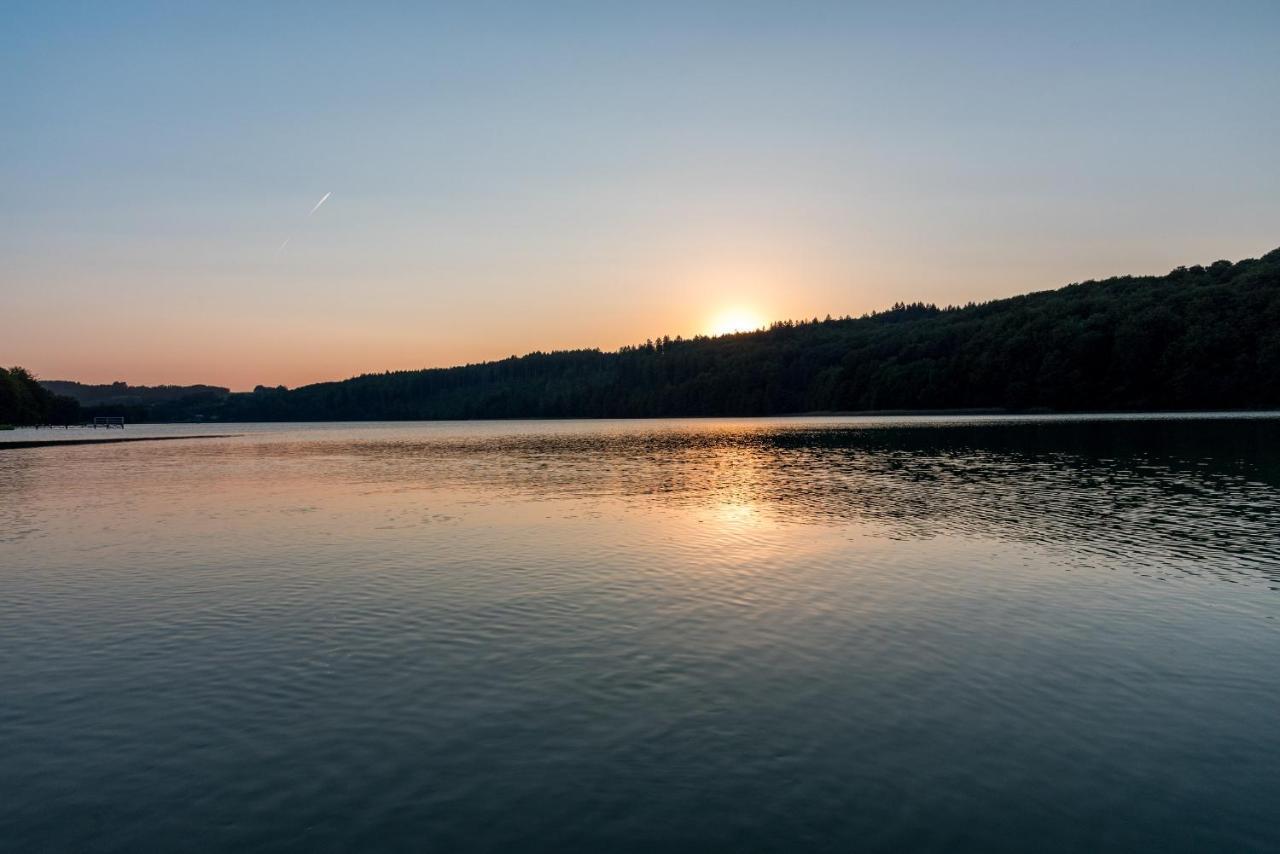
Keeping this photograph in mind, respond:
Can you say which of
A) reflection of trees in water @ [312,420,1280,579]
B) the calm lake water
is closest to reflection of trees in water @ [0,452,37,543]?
the calm lake water

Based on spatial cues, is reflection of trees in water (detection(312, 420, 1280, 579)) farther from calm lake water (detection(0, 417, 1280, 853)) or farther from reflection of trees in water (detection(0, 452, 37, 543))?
reflection of trees in water (detection(0, 452, 37, 543))

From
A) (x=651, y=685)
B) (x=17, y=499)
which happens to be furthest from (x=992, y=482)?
(x=17, y=499)

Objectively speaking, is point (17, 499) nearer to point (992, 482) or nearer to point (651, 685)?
point (651, 685)

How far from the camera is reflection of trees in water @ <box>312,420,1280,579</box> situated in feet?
131

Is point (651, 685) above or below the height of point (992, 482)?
below

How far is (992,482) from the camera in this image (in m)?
64.1

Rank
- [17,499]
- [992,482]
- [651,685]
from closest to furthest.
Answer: [651,685]
[17,499]
[992,482]

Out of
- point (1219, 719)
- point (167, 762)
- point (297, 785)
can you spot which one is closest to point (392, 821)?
point (297, 785)

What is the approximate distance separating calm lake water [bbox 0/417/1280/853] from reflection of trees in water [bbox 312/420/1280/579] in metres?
0.72

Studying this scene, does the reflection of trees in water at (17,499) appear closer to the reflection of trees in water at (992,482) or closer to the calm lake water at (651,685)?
the calm lake water at (651,685)

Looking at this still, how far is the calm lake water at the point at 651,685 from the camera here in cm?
1297

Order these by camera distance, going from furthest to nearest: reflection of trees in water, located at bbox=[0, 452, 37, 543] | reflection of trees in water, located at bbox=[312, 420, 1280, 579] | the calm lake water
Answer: reflection of trees in water, located at bbox=[0, 452, 37, 543]
reflection of trees in water, located at bbox=[312, 420, 1280, 579]
the calm lake water

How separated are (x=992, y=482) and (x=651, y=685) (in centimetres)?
5368

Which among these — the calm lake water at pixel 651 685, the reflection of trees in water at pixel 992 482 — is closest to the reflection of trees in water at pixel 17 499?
the calm lake water at pixel 651 685
